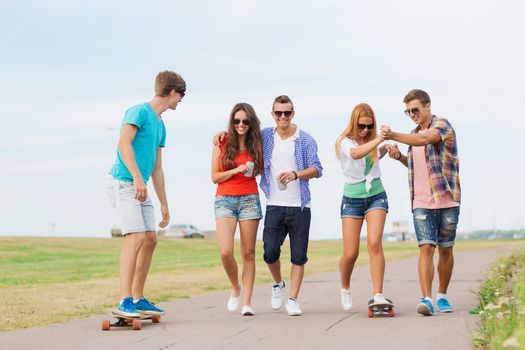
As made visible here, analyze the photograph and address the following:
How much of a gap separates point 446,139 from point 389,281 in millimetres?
6898

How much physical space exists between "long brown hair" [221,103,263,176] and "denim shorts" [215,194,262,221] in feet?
0.95

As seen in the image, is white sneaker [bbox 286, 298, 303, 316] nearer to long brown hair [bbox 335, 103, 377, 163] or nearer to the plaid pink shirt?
long brown hair [bbox 335, 103, 377, 163]

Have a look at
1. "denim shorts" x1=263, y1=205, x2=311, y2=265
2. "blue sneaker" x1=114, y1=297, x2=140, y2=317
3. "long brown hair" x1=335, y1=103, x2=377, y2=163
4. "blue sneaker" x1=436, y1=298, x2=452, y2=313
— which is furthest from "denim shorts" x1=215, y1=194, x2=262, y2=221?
"blue sneaker" x1=436, y1=298, x2=452, y2=313

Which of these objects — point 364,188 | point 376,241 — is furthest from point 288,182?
point 376,241

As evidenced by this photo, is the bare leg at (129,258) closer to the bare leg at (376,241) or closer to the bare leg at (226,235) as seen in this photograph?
the bare leg at (226,235)

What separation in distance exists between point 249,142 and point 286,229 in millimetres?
1052

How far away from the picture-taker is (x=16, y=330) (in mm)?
9109

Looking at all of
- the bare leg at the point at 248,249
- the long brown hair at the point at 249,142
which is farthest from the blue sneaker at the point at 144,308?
the long brown hair at the point at 249,142

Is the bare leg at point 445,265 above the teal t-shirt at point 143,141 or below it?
below

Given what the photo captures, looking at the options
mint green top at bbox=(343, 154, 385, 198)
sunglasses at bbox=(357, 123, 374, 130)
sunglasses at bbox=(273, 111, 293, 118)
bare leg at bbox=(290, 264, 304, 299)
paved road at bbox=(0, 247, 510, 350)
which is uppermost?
sunglasses at bbox=(273, 111, 293, 118)

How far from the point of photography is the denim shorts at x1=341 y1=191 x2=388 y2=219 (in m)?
9.41

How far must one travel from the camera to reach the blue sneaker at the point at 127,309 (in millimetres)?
8680

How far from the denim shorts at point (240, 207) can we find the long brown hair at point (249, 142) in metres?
0.29

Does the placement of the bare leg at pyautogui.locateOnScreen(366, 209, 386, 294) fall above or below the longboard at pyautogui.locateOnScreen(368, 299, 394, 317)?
above
